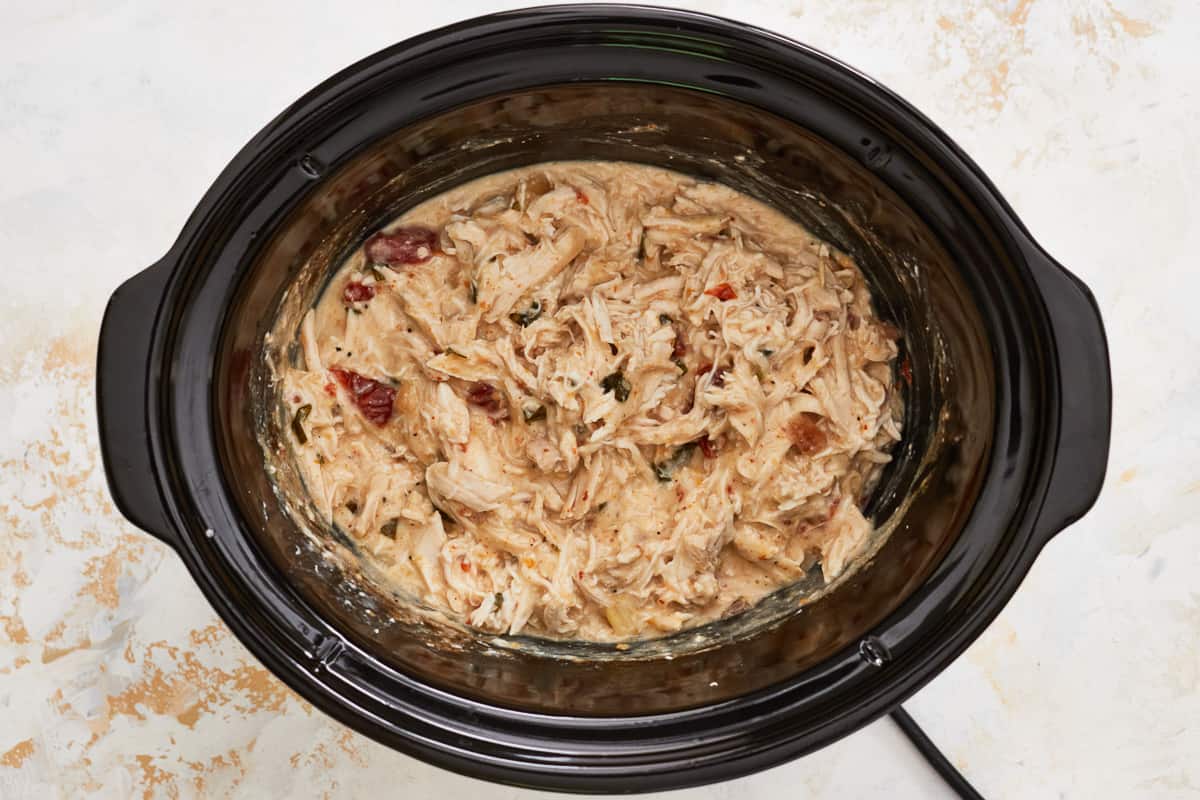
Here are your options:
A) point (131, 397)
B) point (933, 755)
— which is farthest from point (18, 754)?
point (933, 755)

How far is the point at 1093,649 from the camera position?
2.32 m

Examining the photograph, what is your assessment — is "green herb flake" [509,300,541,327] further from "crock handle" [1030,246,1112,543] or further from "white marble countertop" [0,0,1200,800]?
"crock handle" [1030,246,1112,543]

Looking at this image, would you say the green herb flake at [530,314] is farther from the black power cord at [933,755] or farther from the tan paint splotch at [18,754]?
the tan paint splotch at [18,754]

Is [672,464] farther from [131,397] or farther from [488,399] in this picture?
[131,397]

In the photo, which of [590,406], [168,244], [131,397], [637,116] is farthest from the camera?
[168,244]

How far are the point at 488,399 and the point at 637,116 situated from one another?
672mm

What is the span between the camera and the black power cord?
89.7 inches

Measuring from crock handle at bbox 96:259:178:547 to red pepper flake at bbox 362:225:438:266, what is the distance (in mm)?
579

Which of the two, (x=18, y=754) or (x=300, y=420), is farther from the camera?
(x=18, y=754)

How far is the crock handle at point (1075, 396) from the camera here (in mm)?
1646

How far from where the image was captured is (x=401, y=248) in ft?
7.10

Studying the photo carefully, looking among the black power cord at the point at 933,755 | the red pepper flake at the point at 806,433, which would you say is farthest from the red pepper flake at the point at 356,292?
the black power cord at the point at 933,755

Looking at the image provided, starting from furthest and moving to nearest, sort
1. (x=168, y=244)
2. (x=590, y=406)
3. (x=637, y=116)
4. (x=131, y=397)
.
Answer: (x=168, y=244), (x=590, y=406), (x=637, y=116), (x=131, y=397)

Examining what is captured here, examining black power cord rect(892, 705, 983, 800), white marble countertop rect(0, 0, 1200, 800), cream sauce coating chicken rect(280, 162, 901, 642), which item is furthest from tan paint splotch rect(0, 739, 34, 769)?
black power cord rect(892, 705, 983, 800)
